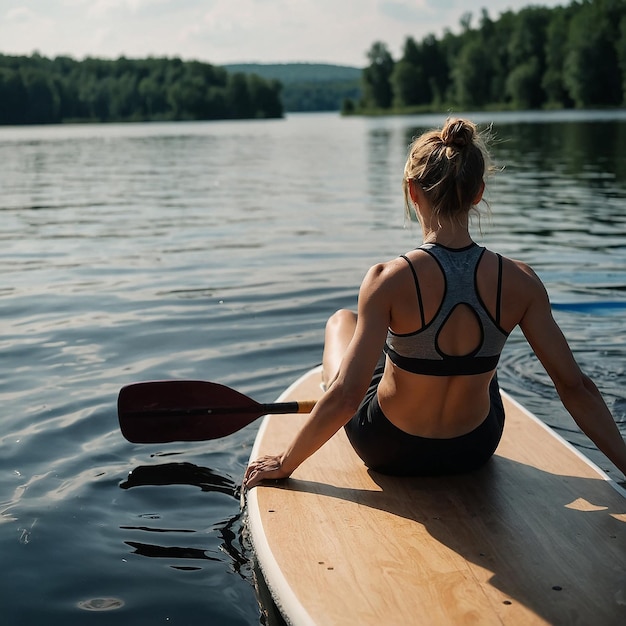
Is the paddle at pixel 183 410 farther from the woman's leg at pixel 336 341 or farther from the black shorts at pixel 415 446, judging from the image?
the black shorts at pixel 415 446

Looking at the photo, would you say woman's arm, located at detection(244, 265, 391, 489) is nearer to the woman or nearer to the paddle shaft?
the woman

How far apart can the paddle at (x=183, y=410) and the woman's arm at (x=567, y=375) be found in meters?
1.26

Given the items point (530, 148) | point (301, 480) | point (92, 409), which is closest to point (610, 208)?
point (92, 409)

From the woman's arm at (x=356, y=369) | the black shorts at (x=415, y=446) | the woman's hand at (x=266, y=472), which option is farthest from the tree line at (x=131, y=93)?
the woman's arm at (x=356, y=369)

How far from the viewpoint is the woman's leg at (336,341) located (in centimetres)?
411

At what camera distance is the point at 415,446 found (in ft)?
11.4

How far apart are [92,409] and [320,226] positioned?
8009mm

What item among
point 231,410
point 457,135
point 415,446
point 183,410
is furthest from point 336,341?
point 457,135

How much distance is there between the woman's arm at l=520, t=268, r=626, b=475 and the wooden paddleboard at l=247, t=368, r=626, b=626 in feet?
0.95

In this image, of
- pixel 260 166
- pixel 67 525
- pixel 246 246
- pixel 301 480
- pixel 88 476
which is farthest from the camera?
pixel 260 166

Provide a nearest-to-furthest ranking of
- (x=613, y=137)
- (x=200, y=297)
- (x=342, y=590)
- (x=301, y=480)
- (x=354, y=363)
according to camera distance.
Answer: (x=342, y=590), (x=354, y=363), (x=301, y=480), (x=200, y=297), (x=613, y=137)

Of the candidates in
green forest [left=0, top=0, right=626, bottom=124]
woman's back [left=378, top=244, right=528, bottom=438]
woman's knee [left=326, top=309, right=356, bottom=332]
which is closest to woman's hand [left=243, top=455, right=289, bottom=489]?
woman's back [left=378, top=244, right=528, bottom=438]

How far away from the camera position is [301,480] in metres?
3.71

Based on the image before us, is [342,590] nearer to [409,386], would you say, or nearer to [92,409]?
[409,386]
